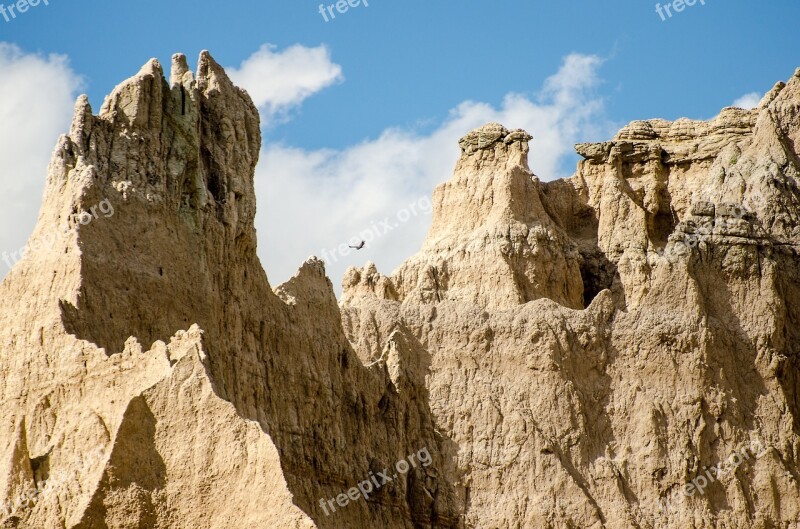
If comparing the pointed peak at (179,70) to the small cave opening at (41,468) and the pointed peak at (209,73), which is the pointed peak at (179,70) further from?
the small cave opening at (41,468)

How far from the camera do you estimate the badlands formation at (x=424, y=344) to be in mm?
38125

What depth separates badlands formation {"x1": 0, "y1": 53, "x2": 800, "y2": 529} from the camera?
38.1 metres

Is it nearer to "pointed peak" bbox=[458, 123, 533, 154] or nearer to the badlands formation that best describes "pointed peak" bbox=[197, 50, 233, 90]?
the badlands formation

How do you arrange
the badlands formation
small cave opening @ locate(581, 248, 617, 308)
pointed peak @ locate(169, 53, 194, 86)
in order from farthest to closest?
small cave opening @ locate(581, 248, 617, 308)
pointed peak @ locate(169, 53, 194, 86)
the badlands formation

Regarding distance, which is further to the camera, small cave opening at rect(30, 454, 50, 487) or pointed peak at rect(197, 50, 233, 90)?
pointed peak at rect(197, 50, 233, 90)

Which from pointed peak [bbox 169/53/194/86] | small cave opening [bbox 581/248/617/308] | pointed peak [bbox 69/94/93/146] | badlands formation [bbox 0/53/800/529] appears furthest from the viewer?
small cave opening [bbox 581/248/617/308]

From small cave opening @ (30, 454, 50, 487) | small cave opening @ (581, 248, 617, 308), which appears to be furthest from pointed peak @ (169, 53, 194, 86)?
small cave opening @ (581, 248, 617, 308)

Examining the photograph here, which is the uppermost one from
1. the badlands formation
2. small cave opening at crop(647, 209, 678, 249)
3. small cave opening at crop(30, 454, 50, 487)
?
small cave opening at crop(647, 209, 678, 249)

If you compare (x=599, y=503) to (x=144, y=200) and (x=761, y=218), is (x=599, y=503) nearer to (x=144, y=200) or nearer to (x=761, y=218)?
(x=761, y=218)

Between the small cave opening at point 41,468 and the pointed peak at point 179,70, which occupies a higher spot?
the pointed peak at point 179,70

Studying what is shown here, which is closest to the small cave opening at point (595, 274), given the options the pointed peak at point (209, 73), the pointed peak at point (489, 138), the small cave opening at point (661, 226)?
the small cave opening at point (661, 226)

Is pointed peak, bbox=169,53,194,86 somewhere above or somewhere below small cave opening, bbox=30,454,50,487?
above

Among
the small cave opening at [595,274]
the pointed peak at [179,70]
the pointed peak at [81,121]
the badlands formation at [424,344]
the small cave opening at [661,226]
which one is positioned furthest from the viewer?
the small cave opening at [661,226]

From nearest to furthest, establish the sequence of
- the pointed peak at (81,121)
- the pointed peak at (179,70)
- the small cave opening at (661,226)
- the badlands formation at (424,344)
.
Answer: the badlands formation at (424,344)
the pointed peak at (81,121)
the pointed peak at (179,70)
the small cave opening at (661,226)
